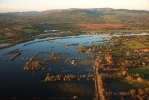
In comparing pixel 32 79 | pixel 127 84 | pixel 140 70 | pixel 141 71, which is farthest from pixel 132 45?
pixel 32 79

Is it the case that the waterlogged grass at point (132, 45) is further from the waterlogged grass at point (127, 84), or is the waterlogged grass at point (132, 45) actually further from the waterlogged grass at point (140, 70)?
the waterlogged grass at point (127, 84)

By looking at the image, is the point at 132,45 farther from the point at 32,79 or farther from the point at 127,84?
the point at 32,79

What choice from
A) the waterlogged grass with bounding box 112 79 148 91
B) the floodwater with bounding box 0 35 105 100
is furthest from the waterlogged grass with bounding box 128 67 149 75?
the floodwater with bounding box 0 35 105 100

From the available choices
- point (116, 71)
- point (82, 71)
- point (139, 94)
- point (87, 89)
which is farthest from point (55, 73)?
point (139, 94)

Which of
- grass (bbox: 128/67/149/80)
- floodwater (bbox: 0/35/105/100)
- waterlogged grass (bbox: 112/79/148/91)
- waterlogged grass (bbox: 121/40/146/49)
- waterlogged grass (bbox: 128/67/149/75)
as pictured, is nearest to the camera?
floodwater (bbox: 0/35/105/100)

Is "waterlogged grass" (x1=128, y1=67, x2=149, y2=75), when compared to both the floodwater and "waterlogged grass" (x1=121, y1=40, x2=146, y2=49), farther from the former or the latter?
"waterlogged grass" (x1=121, y1=40, x2=146, y2=49)

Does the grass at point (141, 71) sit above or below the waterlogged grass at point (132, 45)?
above

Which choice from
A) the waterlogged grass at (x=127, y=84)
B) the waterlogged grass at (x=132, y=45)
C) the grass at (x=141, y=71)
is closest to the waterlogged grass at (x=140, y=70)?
the grass at (x=141, y=71)

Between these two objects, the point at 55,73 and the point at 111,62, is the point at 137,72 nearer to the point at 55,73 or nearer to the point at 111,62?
the point at 111,62

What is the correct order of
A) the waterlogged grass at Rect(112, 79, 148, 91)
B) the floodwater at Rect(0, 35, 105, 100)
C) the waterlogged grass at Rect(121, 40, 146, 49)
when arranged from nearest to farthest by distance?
the floodwater at Rect(0, 35, 105, 100), the waterlogged grass at Rect(112, 79, 148, 91), the waterlogged grass at Rect(121, 40, 146, 49)
